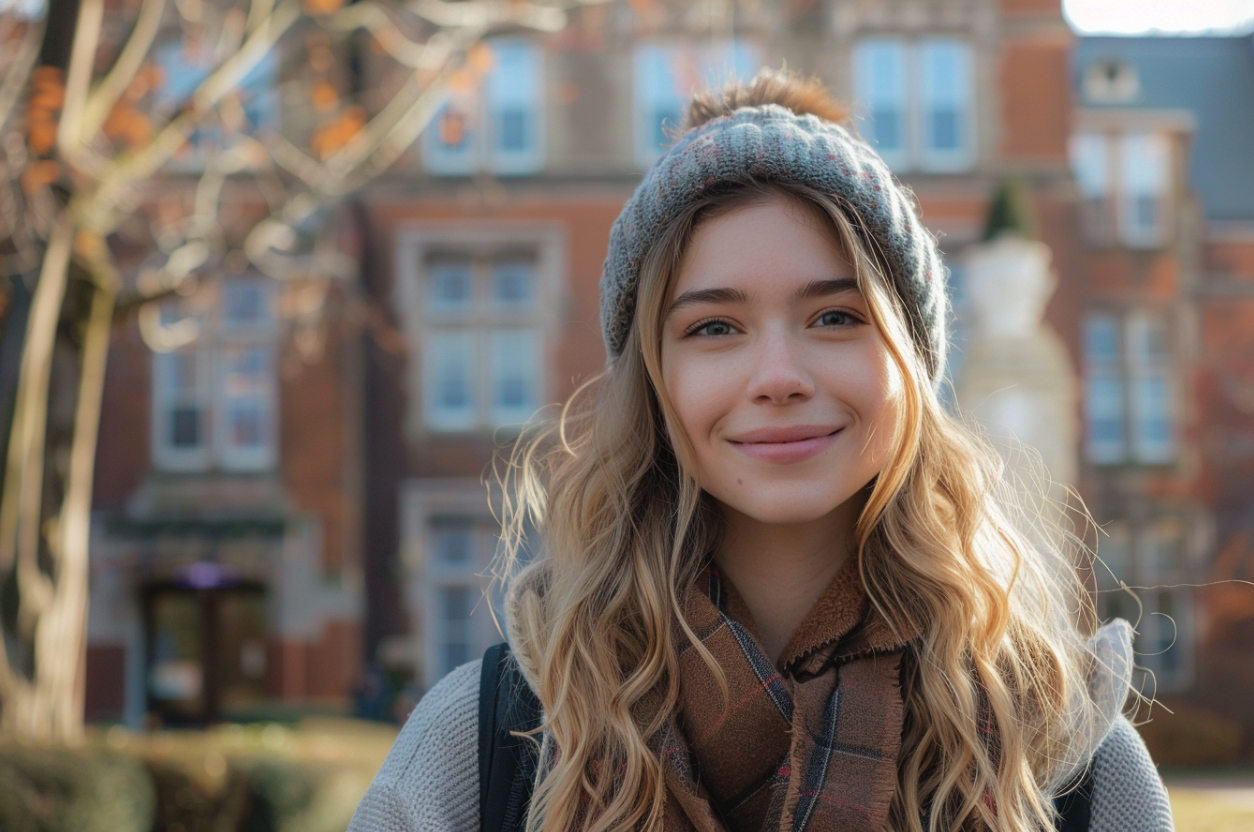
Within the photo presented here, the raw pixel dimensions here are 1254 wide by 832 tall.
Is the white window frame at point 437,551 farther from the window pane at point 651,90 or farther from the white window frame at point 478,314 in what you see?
the window pane at point 651,90

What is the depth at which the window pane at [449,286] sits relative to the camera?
659 inches

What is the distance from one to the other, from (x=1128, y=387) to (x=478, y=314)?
9771 millimetres

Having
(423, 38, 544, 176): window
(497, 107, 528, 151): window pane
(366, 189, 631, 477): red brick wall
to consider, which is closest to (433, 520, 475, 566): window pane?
(366, 189, 631, 477): red brick wall

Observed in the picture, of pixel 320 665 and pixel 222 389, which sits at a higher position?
pixel 222 389

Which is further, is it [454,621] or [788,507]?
[454,621]

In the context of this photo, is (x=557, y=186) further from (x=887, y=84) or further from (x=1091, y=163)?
(x=1091, y=163)

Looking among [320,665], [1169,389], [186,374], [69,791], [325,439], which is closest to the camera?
[69,791]

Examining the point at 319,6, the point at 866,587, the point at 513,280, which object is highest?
the point at 319,6

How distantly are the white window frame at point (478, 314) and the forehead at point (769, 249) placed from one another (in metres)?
14.8

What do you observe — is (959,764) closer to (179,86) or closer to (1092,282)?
(179,86)

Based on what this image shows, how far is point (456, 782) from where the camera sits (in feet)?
5.47

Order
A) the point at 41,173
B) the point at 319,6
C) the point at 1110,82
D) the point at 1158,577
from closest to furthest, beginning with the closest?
the point at 41,173, the point at 319,6, the point at 1158,577, the point at 1110,82

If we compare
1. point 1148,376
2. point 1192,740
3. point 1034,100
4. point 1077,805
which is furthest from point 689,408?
point 1148,376

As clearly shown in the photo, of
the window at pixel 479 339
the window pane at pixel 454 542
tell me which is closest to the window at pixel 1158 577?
the window at pixel 479 339
